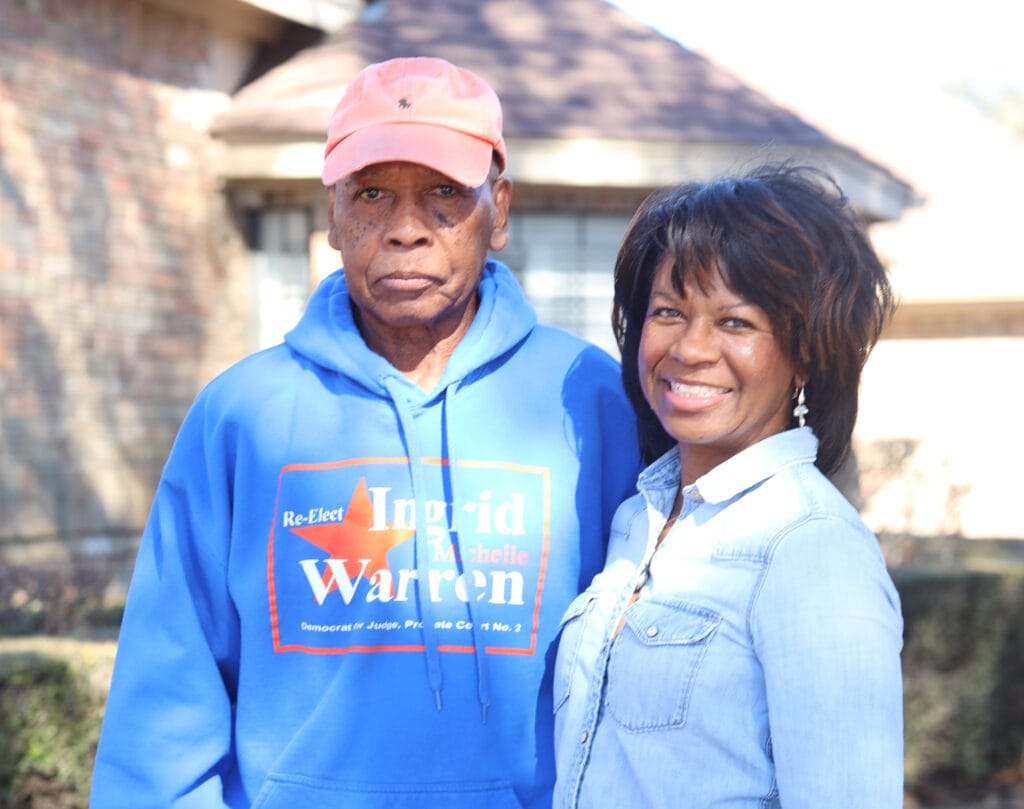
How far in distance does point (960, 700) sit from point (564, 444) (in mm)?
4588

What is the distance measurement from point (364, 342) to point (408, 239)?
0.25 metres

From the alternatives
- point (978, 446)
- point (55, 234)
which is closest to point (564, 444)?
point (55, 234)

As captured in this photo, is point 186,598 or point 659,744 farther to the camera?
point 186,598

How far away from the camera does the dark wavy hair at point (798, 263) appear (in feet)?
6.47

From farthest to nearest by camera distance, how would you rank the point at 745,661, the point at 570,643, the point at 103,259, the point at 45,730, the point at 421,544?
the point at 103,259
the point at 45,730
the point at 421,544
the point at 570,643
the point at 745,661

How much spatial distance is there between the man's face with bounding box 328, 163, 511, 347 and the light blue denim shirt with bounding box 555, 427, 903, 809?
56cm

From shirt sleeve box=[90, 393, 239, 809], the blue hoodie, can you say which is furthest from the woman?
shirt sleeve box=[90, 393, 239, 809]

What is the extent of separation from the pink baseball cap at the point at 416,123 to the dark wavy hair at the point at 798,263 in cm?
35

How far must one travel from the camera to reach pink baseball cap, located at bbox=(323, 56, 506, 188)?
88.6 inches

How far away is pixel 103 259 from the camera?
22.7 ft

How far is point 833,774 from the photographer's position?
5.49ft

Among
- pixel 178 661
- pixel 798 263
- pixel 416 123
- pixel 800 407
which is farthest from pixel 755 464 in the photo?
pixel 178 661

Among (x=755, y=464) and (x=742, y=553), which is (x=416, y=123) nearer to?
(x=755, y=464)

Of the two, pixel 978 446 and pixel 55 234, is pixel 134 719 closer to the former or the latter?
pixel 55 234
